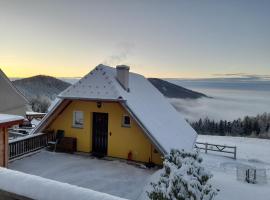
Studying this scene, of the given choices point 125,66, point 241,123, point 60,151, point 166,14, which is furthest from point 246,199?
point 241,123

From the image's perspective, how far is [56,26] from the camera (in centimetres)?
1734

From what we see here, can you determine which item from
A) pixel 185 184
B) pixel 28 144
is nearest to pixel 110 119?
pixel 28 144

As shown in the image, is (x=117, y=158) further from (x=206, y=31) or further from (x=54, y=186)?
(x=206, y=31)

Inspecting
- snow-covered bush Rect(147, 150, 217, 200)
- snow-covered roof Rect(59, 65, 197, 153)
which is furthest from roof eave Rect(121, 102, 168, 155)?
snow-covered bush Rect(147, 150, 217, 200)

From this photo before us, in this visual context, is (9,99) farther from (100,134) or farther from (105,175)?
(105,175)

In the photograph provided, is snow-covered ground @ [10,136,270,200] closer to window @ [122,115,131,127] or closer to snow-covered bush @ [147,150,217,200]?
window @ [122,115,131,127]

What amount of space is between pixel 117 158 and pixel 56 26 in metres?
10.4

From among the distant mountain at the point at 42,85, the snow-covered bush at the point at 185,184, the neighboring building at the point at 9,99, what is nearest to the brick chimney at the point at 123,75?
the snow-covered bush at the point at 185,184

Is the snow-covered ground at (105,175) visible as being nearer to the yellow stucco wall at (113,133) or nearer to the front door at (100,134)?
the yellow stucco wall at (113,133)

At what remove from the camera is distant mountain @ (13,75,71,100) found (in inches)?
2457

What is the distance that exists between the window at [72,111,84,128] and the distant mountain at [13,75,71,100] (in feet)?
167

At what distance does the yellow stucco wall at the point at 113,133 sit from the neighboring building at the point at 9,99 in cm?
1217

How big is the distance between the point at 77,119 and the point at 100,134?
4.95 ft

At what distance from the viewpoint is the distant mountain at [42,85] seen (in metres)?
62.4
